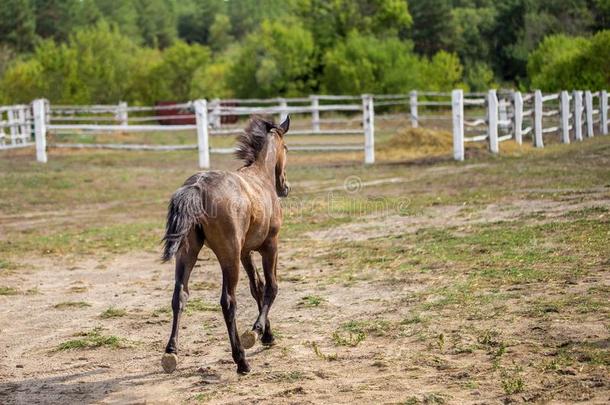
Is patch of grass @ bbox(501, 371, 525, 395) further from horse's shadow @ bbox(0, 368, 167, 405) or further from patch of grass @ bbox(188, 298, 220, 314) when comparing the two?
patch of grass @ bbox(188, 298, 220, 314)

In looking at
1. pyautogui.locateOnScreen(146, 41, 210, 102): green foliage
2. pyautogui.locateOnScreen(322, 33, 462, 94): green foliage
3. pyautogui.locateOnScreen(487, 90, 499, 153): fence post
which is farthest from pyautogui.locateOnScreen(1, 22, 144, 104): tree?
pyautogui.locateOnScreen(487, 90, 499, 153): fence post

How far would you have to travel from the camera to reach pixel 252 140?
7309mm

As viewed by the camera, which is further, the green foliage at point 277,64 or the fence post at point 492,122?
the green foliage at point 277,64

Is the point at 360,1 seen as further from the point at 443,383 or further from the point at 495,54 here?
the point at 443,383

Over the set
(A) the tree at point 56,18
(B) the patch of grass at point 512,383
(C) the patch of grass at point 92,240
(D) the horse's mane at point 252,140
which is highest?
(A) the tree at point 56,18

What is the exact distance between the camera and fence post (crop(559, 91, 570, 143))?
24.6 meters

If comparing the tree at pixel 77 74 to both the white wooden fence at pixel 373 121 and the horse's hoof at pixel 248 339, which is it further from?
the horse's hoof at pixel 248 339

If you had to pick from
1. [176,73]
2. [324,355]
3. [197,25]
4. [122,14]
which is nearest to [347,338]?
[324,355]

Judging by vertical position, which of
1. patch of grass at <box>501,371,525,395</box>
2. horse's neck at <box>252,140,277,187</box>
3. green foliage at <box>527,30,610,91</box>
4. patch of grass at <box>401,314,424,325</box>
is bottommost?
patch of grass at <box>401,314,424,325</box>

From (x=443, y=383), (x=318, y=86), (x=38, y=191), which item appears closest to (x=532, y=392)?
(x=443, y=383)

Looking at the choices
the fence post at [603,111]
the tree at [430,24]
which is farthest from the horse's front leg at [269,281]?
the tree at [430,24]

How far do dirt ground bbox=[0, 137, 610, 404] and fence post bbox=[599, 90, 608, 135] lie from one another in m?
16.2

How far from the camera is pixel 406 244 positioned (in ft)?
34.5

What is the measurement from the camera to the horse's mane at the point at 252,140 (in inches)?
284
